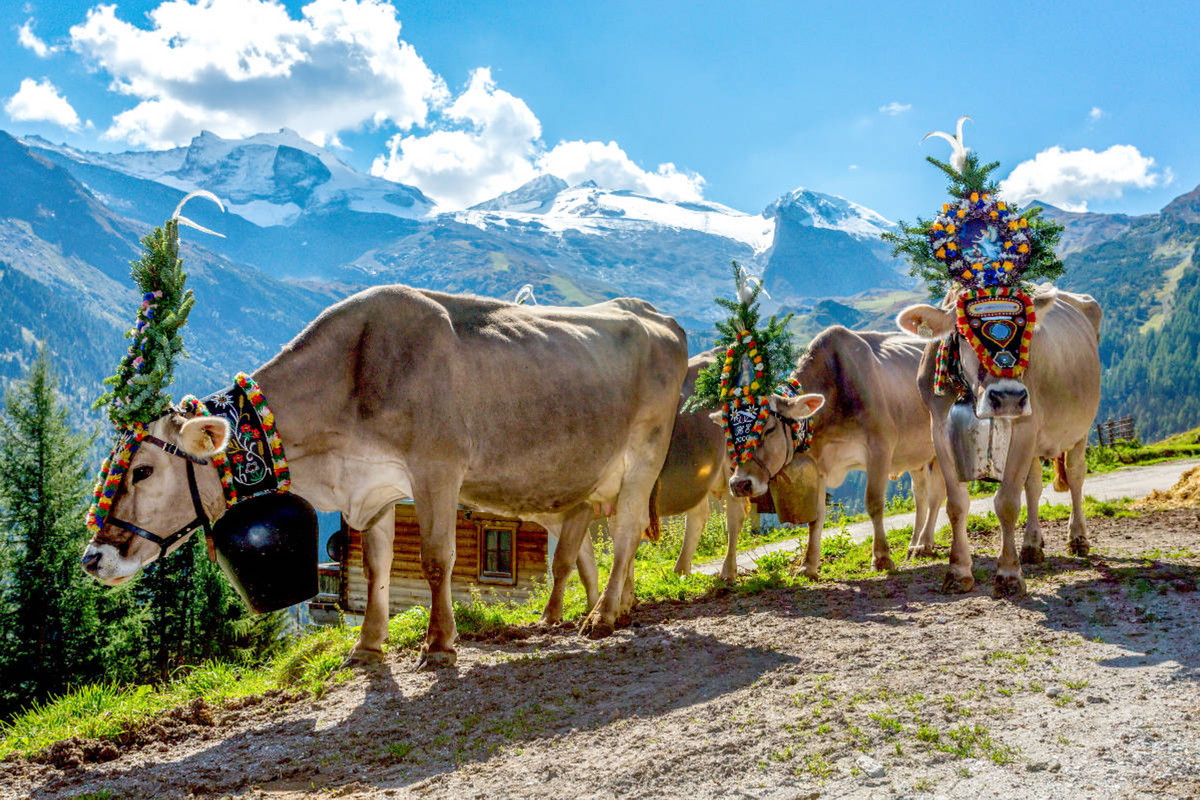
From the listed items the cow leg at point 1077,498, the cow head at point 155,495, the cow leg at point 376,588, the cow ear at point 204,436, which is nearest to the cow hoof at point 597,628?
the cow leg at point 376,588

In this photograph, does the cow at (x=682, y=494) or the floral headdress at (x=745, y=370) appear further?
the floral headdress at (x=745, y=370)

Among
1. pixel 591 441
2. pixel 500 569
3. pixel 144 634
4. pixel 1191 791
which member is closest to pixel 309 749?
pixel 591 441

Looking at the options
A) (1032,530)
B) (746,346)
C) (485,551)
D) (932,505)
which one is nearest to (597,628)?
(746,346)

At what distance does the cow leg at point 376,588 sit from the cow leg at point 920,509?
24.0ft

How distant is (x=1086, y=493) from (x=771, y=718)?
57.3ft

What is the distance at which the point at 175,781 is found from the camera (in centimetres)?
497

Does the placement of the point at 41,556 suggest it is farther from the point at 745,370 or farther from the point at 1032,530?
the point at 1032,530

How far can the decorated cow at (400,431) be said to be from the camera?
633cm

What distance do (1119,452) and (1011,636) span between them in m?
29.8

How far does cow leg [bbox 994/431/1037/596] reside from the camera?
761 centimetres

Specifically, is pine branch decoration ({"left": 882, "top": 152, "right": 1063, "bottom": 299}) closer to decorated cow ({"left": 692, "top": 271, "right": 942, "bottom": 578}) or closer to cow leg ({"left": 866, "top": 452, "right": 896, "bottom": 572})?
decorated cow ({"left": 692, "top": 271, "right": 942, "bottom": 578})

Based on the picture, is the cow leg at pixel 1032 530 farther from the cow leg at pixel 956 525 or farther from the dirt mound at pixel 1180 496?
the dirt mound at pixel 1180 496

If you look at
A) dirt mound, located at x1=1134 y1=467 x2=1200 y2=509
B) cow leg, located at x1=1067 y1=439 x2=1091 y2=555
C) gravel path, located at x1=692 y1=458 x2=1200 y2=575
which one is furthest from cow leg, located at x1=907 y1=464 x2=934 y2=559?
dirt mound, located at x1=1134 y1=467 x2=1200 y2=509

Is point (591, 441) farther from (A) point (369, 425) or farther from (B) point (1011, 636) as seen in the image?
(B) point (1011, 636)
